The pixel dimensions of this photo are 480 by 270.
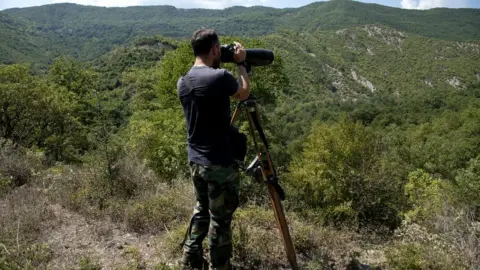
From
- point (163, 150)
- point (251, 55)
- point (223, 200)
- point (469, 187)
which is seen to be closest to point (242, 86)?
point (251, 55)

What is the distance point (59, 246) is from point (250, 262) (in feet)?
6.15

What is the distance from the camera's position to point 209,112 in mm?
2557

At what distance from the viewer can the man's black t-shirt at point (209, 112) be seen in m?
2.46

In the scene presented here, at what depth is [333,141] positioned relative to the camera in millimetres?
19578

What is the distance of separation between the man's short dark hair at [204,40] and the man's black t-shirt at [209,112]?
0.44 feet

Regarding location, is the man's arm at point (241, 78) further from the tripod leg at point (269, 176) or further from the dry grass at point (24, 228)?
the dry grass at point (24, 228)

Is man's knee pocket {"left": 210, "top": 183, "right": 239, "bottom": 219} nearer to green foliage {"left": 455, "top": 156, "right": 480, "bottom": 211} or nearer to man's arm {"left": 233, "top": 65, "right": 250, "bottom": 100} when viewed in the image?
man's arm {"left": 233, "top": 65, "right": 250, "bottom": 100}

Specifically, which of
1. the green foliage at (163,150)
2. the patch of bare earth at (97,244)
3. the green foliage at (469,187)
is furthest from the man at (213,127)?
the green foliage at (163,150)

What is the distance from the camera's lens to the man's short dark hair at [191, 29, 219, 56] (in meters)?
2.54

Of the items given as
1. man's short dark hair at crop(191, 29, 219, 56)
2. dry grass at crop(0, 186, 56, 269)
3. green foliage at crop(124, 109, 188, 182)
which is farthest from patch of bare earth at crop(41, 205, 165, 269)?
green foliage at crop(124, 109, 188, 182)

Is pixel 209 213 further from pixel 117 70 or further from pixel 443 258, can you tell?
pixel 117 70

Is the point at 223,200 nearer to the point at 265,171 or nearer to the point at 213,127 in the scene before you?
the point at 265,171

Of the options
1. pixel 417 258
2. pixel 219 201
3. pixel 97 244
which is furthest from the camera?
pixel 97 244

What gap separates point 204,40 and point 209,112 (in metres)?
0.51
